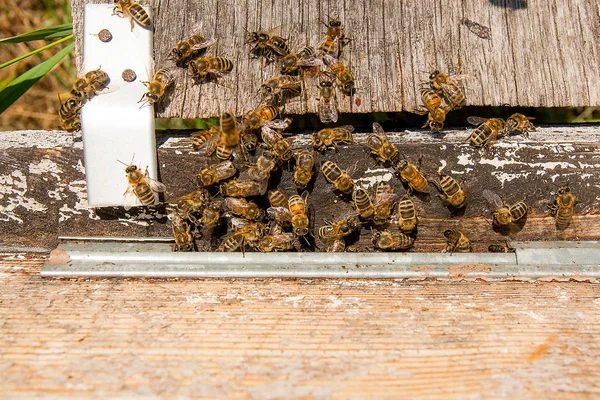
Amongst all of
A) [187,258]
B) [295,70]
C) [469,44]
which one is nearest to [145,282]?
[187,258]

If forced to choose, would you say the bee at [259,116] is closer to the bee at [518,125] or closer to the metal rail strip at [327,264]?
the metal rail strip at [327,264]

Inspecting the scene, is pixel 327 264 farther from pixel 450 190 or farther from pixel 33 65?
pixel 33 65

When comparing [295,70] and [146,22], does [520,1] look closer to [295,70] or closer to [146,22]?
[295,70]

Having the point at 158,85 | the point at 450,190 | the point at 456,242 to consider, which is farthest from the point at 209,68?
the point at 456,242

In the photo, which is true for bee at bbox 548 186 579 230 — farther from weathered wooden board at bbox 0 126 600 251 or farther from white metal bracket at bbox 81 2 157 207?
white metal bracket at bbox 81 2 157 207

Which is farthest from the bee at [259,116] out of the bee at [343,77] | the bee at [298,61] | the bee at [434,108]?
the bee at [434,108]
